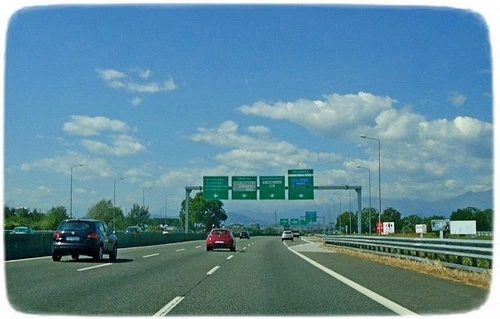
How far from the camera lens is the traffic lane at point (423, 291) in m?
11.4

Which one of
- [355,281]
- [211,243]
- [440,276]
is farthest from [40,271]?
[211,243]

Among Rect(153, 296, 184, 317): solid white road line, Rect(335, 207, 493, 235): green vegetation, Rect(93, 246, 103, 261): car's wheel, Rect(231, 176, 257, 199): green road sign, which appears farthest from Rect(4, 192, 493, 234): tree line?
Rect(153, 296, 184, 317): solid white road line

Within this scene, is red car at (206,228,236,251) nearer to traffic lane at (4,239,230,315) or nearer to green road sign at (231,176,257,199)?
traffic lane at (4,239,230,315)

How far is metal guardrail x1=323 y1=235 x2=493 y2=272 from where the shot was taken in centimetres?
1613

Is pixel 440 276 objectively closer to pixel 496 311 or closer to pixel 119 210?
pixel 496 311

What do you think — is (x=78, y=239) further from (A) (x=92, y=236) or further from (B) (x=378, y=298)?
(B) (x=378, y=298)

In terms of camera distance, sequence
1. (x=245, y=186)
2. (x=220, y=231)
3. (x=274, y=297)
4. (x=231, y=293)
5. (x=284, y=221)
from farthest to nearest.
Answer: (x=284, y=221) → (x=245, y=186) → (x=220, y=231) → (x=231, y=293) → (x=274, y=297)

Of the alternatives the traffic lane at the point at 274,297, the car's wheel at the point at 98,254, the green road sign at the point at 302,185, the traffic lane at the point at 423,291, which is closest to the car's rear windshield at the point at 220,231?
the car's wheel at the point at 98,254

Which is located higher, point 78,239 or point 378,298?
point 78,239

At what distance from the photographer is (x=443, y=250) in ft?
64.7

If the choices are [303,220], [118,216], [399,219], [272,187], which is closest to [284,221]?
[303,220]

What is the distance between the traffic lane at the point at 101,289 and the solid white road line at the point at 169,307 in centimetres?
13

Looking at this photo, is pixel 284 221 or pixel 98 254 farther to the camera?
pixel 284 221

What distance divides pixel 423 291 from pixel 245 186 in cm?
4433
